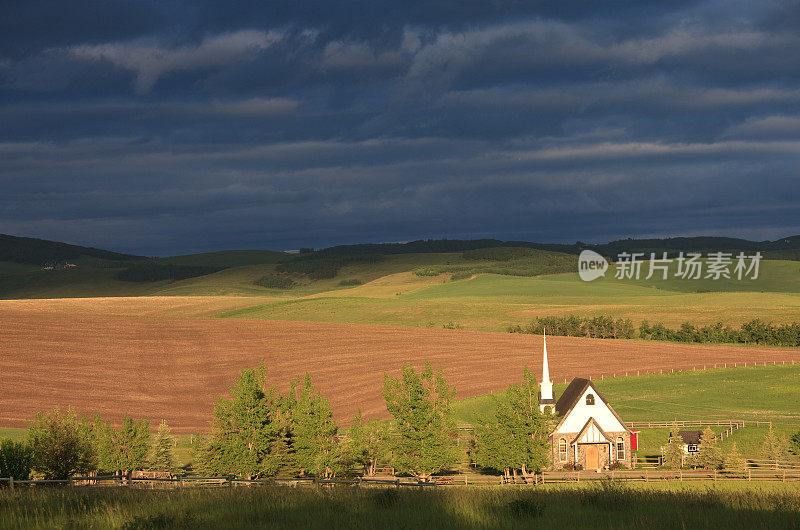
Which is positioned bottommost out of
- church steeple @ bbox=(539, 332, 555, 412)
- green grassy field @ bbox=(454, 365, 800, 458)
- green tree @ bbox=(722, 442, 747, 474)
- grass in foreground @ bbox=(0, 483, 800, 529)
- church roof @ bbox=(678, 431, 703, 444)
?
green tree @ bbox=(722, 442, 747, 474)

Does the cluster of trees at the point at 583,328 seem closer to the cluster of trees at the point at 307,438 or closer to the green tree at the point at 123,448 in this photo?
the cluster of trees at the point at 307,438

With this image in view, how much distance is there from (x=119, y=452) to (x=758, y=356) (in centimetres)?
7781

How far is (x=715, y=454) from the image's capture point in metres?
51.0

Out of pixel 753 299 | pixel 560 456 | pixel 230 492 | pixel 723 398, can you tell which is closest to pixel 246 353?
pixel 560 456

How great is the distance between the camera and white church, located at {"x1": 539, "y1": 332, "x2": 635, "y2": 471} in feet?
197

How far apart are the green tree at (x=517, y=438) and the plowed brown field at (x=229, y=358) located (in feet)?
63.8

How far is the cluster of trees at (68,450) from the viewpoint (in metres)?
39.2

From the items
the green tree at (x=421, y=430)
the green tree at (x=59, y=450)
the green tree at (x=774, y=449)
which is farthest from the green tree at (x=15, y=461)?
the green tree at (x=774, y=449)

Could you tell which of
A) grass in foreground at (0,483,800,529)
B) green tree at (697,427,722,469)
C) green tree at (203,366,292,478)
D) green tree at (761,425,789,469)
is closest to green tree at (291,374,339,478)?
green tree at (203,366,292,478)

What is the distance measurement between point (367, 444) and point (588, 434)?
20.1 m

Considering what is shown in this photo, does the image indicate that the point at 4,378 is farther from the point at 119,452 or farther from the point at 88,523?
the point at 88,523

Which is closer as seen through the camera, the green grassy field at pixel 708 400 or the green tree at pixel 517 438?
the green tree at pixel 517 438

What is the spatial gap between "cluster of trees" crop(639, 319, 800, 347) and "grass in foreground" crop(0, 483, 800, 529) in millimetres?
108595

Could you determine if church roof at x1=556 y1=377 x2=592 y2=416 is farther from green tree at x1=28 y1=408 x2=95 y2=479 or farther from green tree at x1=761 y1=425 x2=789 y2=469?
green tree at x1=28 y1=408 x2=95 y2=479
